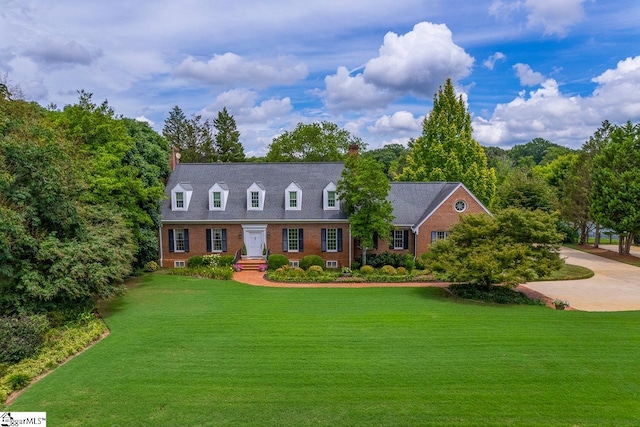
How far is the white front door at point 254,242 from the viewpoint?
2714 centimetres

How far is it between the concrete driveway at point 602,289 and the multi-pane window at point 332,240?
11578 mm

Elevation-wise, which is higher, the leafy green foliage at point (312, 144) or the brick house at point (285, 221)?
the leafy green foliage at point (312, 144)

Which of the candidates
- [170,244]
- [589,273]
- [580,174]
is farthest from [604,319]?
[580,174]

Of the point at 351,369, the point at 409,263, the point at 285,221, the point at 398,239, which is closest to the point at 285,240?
the point at 285,221

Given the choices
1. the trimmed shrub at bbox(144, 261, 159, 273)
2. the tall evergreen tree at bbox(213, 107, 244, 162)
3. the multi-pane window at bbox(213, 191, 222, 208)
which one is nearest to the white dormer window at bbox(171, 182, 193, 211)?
the multi-pane window at bbox(213, 191, 222, 208)

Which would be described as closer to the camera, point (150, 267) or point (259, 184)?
point (150, 267)

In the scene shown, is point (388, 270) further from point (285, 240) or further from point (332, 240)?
point (285, 240)

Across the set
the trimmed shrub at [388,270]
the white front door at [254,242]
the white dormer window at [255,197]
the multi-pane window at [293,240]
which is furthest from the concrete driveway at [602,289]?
the white dormer window at [255,197]

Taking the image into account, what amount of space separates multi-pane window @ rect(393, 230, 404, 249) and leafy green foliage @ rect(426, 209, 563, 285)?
6922 mm

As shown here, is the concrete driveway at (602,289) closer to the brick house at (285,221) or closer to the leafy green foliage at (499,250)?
the leafy green foliage at (499,250)

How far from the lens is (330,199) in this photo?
27047mm

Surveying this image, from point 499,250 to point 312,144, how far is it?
3503 centimetres

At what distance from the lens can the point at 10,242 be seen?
13859mm

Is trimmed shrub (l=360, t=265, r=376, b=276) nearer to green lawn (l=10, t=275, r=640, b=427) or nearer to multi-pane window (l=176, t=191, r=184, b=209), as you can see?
green lawn (l=10, t=275, r=640, b=427)
